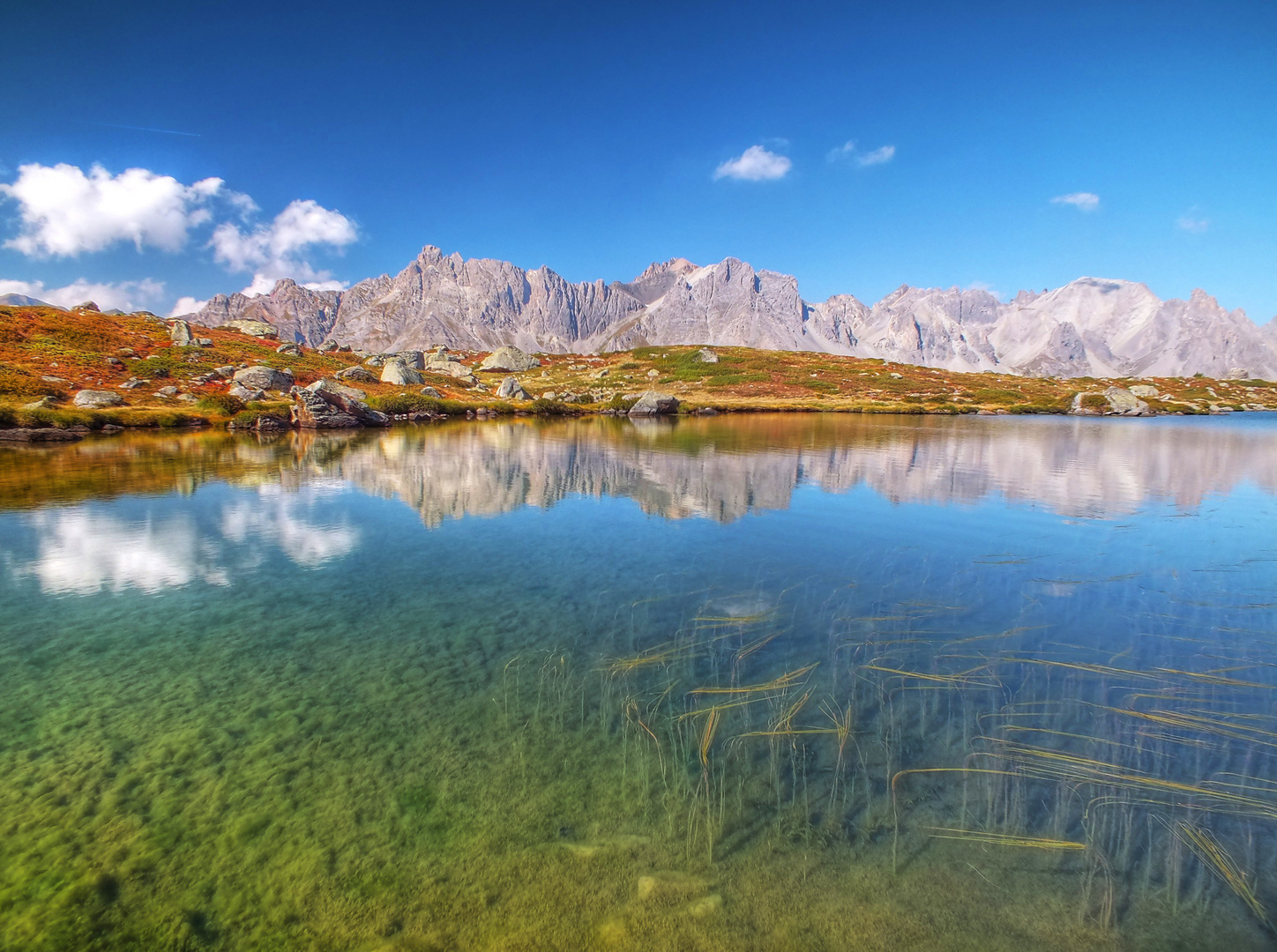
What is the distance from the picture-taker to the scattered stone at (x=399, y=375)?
288ft

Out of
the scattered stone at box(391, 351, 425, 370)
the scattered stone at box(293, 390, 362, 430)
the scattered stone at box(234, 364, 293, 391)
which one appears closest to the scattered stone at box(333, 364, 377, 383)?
the scattered stone at box(391, 351, 425, 370)

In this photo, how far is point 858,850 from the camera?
579cm

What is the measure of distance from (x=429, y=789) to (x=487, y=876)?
1.66m

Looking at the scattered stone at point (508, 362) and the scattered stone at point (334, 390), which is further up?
the scattered stone at point (508, 362)

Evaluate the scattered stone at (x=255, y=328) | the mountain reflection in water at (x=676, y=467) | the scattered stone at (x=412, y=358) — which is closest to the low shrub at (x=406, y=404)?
the mountain reflection in water at (x=676, y=467)

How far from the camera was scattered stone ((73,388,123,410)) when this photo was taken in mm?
54156

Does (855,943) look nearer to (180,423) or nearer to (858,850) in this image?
(858,850)

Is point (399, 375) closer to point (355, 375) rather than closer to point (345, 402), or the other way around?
point (355, 375)

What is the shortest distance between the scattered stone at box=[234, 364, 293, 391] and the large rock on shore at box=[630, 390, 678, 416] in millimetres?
50399

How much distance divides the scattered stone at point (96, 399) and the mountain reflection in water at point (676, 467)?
13791mm

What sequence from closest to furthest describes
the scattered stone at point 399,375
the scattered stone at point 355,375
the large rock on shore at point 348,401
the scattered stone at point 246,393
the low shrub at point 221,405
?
1. the low shrub at point 221,405
2. the large rock on shore at point 348,401
3. the scattered stone at point 246,393
4. the scattered stone at point 355,375
5. the scattered stone at point 399,375

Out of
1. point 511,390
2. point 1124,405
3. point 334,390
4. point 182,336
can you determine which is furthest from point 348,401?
point 1124,405

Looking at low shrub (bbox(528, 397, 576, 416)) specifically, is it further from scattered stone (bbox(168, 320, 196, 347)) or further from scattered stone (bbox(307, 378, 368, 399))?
scattered stone (bbox(168, 320, 196, 347))

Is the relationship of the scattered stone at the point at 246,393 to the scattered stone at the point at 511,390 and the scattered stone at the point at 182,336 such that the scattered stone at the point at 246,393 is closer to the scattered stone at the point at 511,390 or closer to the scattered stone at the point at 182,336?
the scattered stone at the point at 182,336
